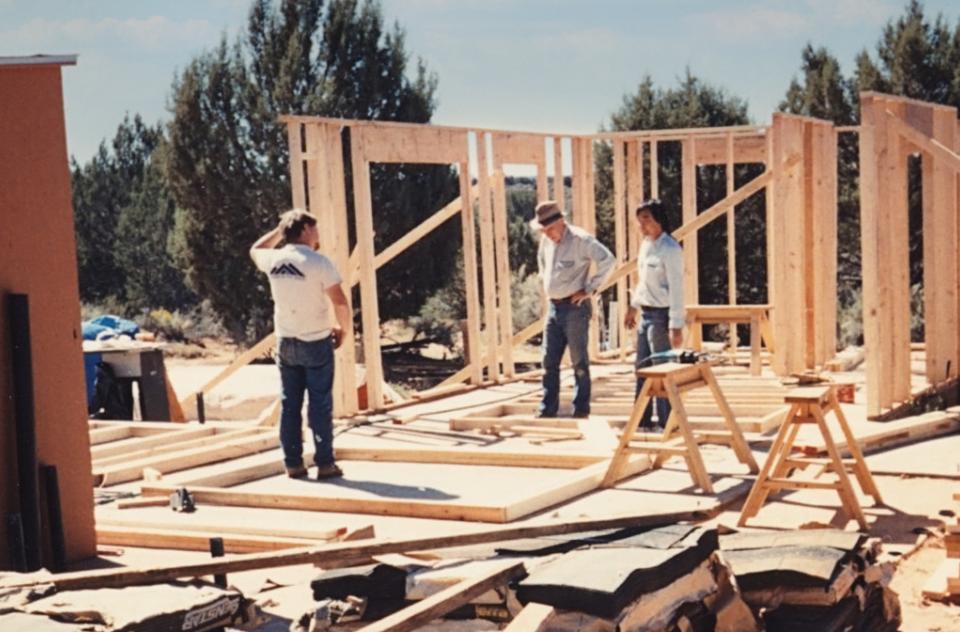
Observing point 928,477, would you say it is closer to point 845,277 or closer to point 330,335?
point 330,335

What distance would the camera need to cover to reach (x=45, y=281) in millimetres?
6117

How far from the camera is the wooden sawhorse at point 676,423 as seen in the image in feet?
24.1

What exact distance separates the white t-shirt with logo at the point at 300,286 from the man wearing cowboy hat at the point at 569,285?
231 centimetres

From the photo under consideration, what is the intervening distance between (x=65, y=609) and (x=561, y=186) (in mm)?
9557

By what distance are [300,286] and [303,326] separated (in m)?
0.27

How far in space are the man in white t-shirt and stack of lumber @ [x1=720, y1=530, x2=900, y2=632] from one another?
11.7 feet

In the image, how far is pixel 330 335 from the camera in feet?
26.6

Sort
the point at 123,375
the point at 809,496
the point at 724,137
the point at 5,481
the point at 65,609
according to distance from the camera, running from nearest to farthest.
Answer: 1. the point at 65,609
2. the point at 5,481
3. the point at 809,496
4. the point at 123,375
5. the point at 724,137

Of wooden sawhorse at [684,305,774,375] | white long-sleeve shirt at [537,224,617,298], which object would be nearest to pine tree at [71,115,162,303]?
wooden sawhorse at [684,305,774,375]

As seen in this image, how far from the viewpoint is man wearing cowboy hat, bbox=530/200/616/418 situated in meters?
9.66

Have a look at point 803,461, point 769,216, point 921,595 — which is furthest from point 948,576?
point 769,216

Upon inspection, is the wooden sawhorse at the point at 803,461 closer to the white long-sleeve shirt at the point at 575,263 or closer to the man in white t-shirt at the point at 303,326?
the man in white t-shirt at the point at 303,326

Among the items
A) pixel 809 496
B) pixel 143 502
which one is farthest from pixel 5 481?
pixel 809 496

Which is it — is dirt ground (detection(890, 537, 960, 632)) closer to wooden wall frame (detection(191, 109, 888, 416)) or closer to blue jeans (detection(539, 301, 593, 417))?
blue jeans (detection(539, 301, 593, 417))
